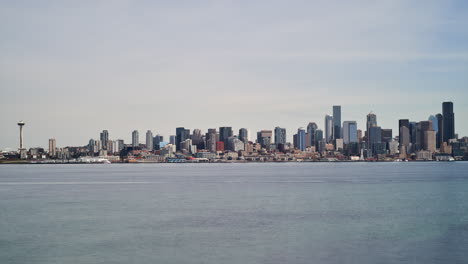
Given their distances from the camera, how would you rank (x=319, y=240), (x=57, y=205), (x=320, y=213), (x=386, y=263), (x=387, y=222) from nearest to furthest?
(x=386, y=263), (x=319, y=240), (x=387, y=222), (x=320, y=213), (x=57, y=205)

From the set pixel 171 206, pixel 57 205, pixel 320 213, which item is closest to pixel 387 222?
pixel 320 213

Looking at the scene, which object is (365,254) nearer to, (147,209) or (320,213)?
(320,213)

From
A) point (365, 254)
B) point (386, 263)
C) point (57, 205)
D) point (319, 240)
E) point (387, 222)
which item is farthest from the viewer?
point (57, 205)

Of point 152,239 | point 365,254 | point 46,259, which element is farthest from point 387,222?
point 46,259

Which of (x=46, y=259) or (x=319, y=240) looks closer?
(x=46, y=259)

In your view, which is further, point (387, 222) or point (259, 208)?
point (259, 208)

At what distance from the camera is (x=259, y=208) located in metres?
62.5

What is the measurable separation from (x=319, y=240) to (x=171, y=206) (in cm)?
2898

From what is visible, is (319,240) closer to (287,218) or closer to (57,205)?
(287,218)

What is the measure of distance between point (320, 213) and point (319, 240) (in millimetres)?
17543

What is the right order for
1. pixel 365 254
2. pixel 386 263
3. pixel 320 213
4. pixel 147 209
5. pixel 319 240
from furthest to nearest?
pixel 147 209 < pixel 320 213 < pixel 319 240 < pixel 365 254 < pixel 386 263

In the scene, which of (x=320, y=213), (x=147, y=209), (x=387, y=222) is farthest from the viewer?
(x=147, y=209)

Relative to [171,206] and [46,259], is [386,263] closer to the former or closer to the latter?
[46,259]

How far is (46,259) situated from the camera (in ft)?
114
